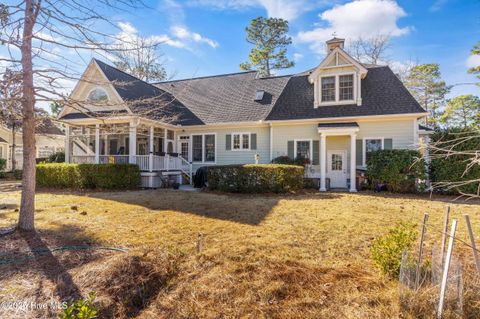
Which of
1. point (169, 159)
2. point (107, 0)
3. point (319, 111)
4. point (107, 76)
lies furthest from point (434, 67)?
point (107, 0)

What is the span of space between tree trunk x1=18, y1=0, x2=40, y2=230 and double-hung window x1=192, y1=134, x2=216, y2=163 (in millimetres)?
10797

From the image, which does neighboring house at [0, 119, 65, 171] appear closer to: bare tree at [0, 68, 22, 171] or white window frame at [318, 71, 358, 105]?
bare tree at [0, 68, 22, 171]

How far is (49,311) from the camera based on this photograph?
2703 mm

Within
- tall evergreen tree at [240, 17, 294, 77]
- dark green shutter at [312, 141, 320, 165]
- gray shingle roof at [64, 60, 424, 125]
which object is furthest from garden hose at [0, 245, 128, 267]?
tall evergreen tree at [240, 17, 294, 77]

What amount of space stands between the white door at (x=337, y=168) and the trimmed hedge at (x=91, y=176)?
9682mm

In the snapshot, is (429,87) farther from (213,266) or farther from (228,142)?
(213,266)

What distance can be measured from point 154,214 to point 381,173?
31.2 feet

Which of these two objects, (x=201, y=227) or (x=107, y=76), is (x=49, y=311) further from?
(x=107, y=76)

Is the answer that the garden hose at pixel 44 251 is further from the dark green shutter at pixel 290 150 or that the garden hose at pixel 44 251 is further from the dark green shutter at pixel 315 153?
the dark green shutter at pixel 315 153

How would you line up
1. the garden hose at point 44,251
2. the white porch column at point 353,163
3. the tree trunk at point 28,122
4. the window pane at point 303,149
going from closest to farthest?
the garden hose at point 44,251 < the tree trunk at point 28,122 < the white porch column at point 353,163 < the window pane at point 303,149

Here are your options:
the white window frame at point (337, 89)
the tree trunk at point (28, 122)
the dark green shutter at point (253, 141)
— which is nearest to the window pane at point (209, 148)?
the dark green shutter at point (253, 141)

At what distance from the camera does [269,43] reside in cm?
2658

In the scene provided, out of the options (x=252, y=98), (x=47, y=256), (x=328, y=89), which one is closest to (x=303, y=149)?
(x=328, y=89)

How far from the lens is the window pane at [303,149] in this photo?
13.9 metres
